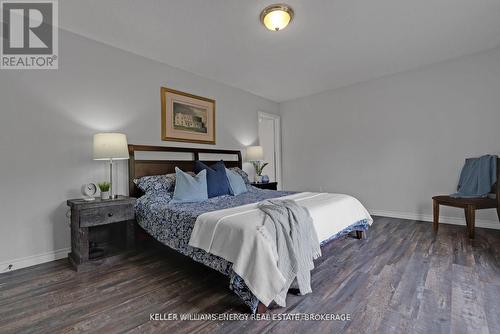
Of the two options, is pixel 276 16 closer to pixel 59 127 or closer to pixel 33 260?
pixel 59 127

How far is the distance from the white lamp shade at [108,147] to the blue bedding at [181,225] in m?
0.59

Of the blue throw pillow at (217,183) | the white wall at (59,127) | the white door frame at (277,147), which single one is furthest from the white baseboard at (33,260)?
the white door frame at (277,147)

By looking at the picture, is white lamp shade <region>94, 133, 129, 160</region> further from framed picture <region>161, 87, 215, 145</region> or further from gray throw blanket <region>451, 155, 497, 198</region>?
gray throw blanket <region>451, 155, 497, 198</region>

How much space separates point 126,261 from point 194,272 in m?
0.87

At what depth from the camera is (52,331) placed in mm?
1456

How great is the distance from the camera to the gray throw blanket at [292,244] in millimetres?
1696

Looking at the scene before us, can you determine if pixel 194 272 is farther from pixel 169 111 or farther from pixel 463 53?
pixel 463 53

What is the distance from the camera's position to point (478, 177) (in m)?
3.27

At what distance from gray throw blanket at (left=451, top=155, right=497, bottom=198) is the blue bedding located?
66.6 inches

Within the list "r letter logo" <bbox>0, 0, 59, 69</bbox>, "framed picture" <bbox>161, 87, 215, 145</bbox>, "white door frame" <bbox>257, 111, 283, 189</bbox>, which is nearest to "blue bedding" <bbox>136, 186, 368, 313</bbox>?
"framed picture" <bbox>161, 87, 215, 145</bbox>

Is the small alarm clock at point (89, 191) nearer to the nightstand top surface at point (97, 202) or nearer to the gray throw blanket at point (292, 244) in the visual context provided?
the nightstand top surface at point (97, 202)

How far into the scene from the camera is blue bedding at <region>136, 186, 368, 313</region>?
5.41 ft

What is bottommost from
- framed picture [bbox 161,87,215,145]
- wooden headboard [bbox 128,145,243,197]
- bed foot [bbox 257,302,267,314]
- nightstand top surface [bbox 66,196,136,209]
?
bed foot [bbox 257,302,267,314]

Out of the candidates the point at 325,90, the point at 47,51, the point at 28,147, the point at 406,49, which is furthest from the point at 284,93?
the point at 28,147
